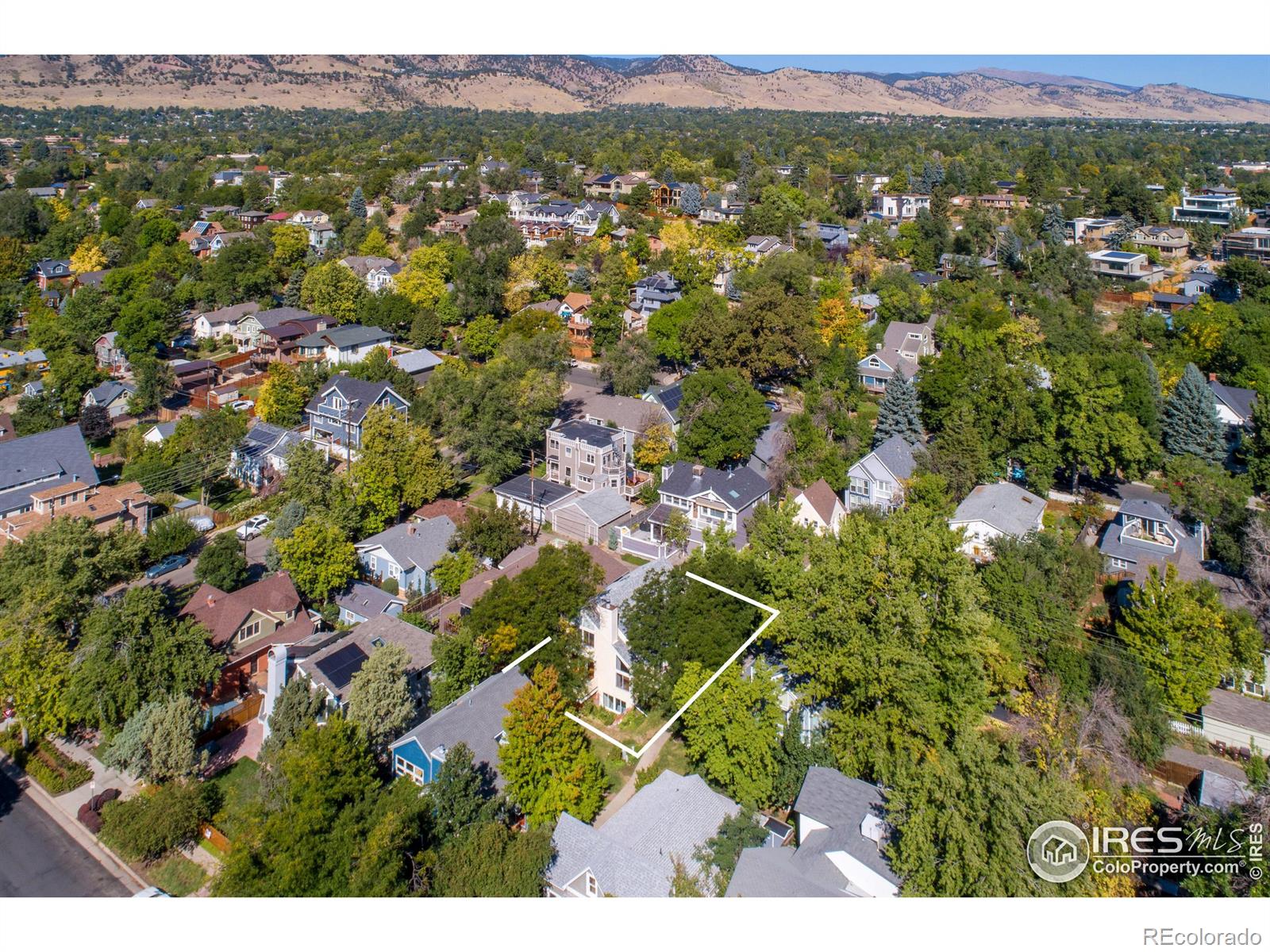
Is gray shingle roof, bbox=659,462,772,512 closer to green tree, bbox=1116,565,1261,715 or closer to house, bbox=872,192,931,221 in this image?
green tree, bbox=1116,565,1261,715

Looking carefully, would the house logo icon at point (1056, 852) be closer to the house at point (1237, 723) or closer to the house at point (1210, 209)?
the house at point (1237, 723)

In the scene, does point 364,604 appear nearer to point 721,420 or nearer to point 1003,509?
point 721,420

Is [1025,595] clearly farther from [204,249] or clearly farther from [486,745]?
[204,249]

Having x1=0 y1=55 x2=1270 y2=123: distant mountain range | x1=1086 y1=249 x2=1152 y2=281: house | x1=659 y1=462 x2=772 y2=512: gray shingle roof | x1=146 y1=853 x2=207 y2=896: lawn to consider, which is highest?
x1=0 y1=55 x2=1270 y2=123: distant mountain range

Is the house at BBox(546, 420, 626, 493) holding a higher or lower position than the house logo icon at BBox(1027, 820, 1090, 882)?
lower

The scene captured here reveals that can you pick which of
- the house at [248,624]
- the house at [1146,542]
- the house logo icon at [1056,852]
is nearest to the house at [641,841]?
the house logo icon at [1056,852]

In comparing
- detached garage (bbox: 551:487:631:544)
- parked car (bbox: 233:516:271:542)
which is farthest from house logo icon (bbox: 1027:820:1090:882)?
parked car (bbox: 233:516:271:542)

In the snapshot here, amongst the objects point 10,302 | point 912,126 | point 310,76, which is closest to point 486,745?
point 10,302

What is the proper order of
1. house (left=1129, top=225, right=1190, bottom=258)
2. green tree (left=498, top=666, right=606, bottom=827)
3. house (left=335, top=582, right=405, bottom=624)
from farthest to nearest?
1. house (left=1129, top=225, right=1190, bottom=258)
2. house (left=335, top=582, right=405, bottom=624)
3. green tree (left=498, top=666, right=606, bottom=827)

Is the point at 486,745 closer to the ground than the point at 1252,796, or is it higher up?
closer to the ground
